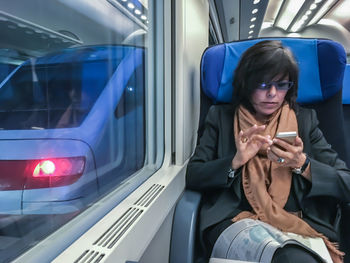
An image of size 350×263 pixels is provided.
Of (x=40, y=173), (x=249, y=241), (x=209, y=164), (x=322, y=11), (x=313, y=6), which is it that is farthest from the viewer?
(x=322, y=11)

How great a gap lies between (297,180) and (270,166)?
0.39ft

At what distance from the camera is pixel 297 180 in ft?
3.26

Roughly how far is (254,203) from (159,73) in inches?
30.8

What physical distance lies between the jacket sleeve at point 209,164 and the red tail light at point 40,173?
18.9 inches

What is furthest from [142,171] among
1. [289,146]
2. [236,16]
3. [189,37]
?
[236,16]

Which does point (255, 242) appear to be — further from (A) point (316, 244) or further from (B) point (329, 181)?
(B) point (329, 181)

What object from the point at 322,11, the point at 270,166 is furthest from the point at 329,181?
the point at 322,11

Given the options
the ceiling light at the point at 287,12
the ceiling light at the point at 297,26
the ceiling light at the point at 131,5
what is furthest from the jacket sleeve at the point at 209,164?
the ceiling light at the point at 297,26

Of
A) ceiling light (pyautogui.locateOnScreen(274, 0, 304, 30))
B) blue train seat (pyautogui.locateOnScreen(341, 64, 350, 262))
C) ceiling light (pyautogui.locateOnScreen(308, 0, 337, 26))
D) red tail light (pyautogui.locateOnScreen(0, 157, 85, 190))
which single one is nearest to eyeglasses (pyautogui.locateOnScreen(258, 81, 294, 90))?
blue train seat (pyautogui.locateOnScreen(341, 64, 350, 262))

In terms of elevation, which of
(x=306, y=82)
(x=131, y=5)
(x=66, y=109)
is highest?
(x=131, y=5)

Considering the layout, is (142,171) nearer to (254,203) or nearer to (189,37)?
(254,203)

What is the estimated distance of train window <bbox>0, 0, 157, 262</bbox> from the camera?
59 cm

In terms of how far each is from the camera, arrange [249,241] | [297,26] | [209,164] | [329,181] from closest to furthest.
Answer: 1. [249,241]
2. [329,181]
3. [209,164]
4. [297,26]

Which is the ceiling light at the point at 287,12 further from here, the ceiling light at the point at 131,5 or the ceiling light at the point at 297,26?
the ceiling light at the point at 131,5
